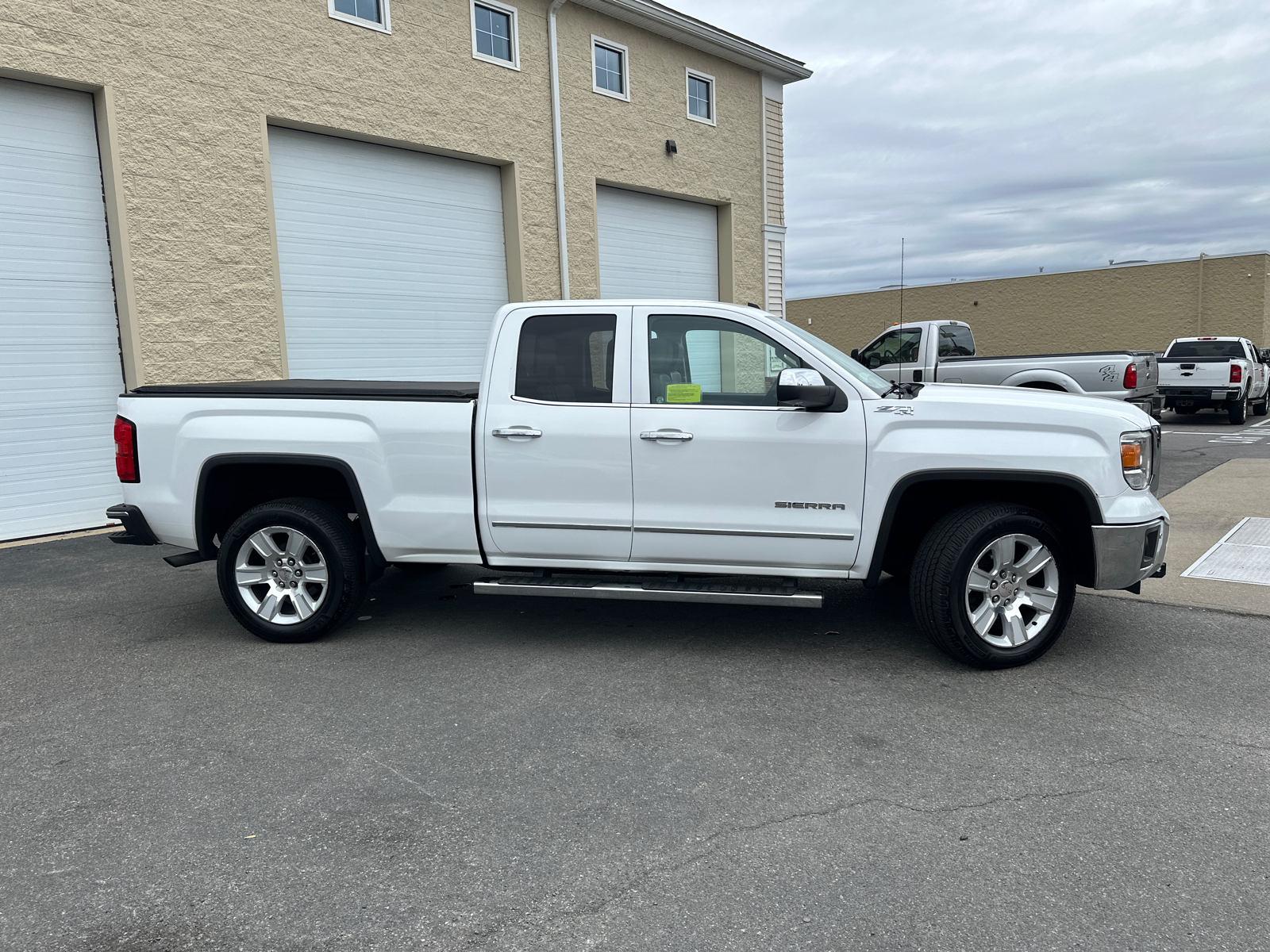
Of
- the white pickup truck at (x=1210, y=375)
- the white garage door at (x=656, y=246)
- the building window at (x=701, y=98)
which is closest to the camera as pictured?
the white garage door at (x=656, y=246)

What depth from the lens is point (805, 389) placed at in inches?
184

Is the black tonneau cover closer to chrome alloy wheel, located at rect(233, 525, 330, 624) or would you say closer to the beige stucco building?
chrome alloy wheel, located at rect(233, 525, 330, 624)

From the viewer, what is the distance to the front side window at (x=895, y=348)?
14.7 metres

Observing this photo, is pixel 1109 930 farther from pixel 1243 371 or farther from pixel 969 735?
pixel 1243 371

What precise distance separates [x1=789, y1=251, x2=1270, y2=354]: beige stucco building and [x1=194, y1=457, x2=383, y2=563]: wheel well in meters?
34.7

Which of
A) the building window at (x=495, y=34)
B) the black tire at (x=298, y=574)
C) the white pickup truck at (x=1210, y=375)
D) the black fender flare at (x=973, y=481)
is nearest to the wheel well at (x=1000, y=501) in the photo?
the black fender flare at (x=973, y=481)

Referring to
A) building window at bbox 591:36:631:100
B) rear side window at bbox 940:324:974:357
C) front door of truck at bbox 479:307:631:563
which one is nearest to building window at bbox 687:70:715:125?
building window at bbox 591:36:631:100

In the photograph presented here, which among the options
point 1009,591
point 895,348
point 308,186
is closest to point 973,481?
point 1009,591

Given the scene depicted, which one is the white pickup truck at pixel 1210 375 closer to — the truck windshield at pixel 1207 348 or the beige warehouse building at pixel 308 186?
the truck windshield at pixel 1207 348

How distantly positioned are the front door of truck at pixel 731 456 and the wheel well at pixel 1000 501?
0.36 meters

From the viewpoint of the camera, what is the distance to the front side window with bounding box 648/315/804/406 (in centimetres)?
503

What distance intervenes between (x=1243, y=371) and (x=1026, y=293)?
16.8 meters

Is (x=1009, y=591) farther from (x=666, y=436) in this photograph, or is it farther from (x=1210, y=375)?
(x=1210, y=375)

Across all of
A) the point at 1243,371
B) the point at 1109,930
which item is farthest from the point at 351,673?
the point at 1243,371
